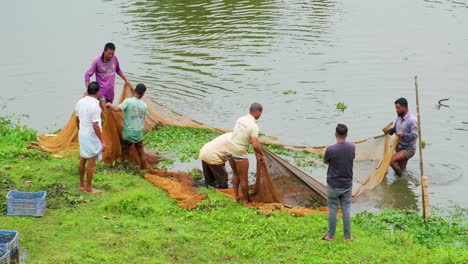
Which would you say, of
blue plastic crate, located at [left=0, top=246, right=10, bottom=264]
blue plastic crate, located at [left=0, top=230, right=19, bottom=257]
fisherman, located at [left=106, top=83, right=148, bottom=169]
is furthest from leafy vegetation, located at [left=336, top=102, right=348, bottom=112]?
blue plastic crate, located at [left=0, top=246, right=10, bottom=264]

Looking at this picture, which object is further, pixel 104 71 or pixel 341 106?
pixel 341 106

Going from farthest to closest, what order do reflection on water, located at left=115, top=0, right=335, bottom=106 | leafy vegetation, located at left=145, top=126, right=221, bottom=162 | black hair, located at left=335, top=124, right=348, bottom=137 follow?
1. reflection on water, located at left=115, top=0, right=335, bottom=106
2. leafy vegetation, located at left=145, top=126, right=221, bottom=162
3. black hair, located at left=335, top=124, right=348, bottom=137

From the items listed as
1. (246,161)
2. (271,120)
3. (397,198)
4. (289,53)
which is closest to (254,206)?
(246,161)

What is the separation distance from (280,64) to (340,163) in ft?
38.3

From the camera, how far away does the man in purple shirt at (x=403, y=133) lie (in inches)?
438

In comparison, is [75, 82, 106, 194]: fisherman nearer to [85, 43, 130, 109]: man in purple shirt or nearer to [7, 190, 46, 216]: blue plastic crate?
[7, 190, 46, 216]: blue plastic crate

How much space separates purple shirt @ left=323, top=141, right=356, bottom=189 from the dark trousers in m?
2.78

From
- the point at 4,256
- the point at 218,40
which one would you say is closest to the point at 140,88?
the point at 4,256

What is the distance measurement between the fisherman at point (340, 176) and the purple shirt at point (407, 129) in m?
3.15

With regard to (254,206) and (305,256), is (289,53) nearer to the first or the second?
(254,206)

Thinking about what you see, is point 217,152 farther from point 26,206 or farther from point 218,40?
point 218,40

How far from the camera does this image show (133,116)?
427 inches

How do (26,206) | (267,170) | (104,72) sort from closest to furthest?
(26,206)
(267,170)
(104,72)

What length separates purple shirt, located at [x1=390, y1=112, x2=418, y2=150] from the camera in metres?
11.2
